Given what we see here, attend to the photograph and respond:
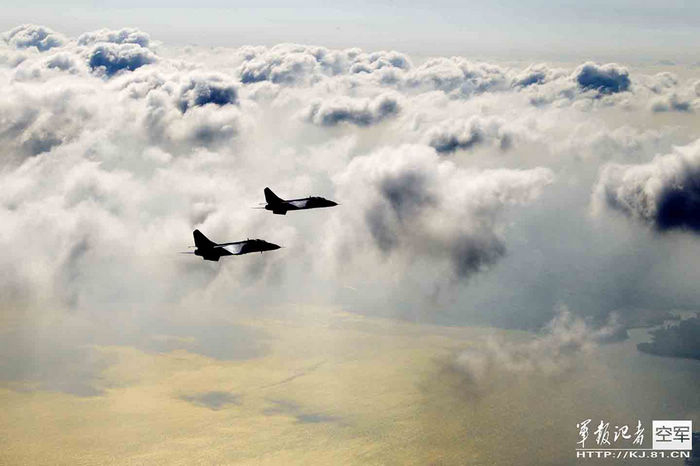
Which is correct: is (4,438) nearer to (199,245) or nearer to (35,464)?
(35,464)

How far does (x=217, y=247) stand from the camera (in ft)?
336

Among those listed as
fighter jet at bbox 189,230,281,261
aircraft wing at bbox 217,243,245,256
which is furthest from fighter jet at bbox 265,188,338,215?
aircraft wing at bbox 217,243,245,256

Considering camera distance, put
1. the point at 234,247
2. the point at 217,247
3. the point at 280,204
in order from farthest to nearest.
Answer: the point at 280,204 < the point at 234,247 < the point at 217,247

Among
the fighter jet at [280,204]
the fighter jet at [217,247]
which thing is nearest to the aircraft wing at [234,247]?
the fighter jet at [217,247]

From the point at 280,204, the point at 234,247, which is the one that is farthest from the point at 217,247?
the point at 280,204

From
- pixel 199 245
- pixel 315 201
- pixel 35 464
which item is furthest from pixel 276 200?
pixel 35 464

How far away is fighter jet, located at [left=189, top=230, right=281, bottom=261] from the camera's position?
330ft

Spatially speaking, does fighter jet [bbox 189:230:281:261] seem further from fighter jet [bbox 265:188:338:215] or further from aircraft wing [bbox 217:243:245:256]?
fighter jet [bbox 265:188:338:215]

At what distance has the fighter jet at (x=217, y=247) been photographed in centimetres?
10044

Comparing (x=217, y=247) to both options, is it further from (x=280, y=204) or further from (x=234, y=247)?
(x=280, y=204)

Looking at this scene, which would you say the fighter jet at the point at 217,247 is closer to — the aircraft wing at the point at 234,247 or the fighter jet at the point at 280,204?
the aircraft wing at the point at 234,247

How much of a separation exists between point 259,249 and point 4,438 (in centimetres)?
15456

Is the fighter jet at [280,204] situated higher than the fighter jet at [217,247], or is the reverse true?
the fighter jet at [280,204]

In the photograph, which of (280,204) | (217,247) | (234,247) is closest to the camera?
(217,247)
